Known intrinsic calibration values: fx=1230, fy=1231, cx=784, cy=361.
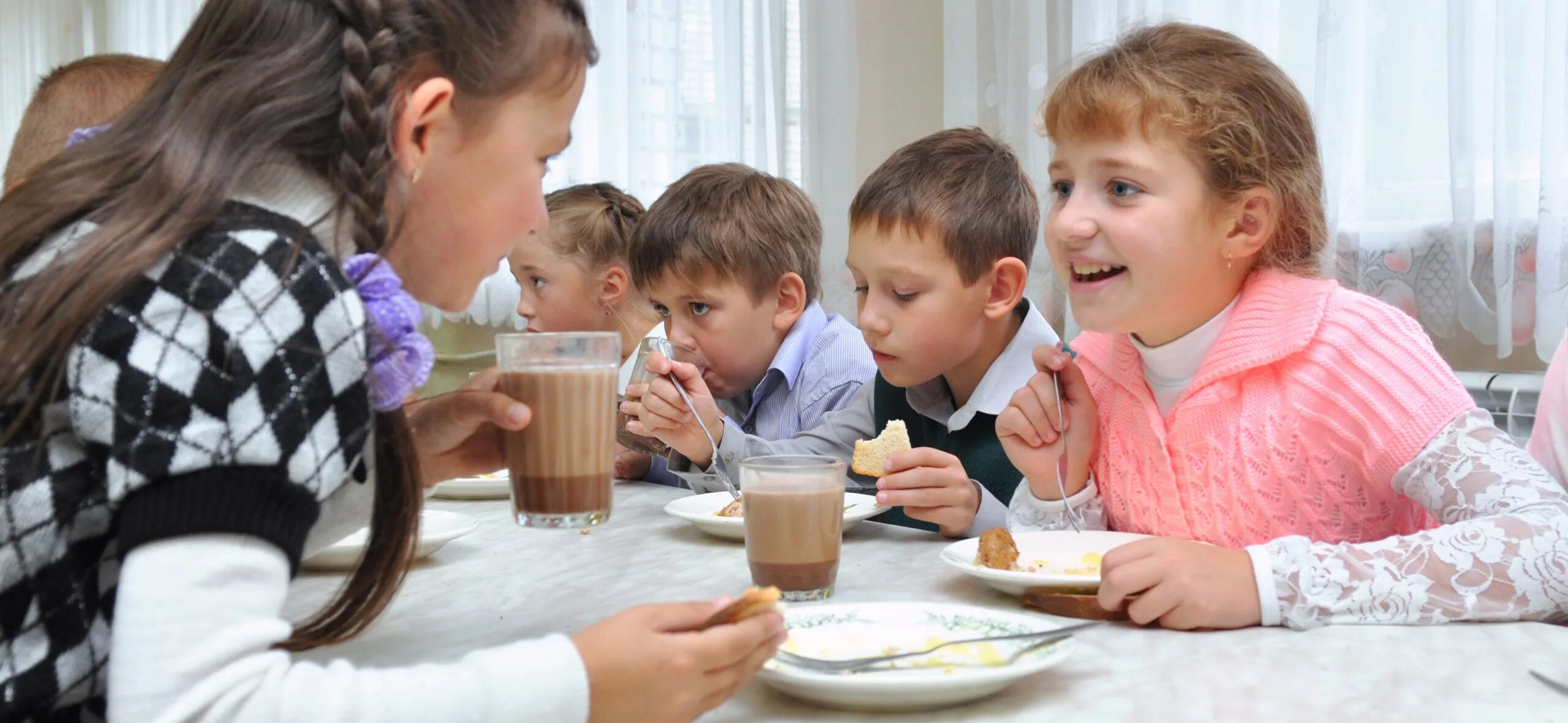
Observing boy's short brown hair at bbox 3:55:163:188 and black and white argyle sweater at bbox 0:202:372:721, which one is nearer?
black and white argyle sweater at bbox 0:202:372:721

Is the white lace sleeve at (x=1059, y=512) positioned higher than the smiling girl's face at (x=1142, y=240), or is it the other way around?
the smiling girl's face at (x=1142, y=240)

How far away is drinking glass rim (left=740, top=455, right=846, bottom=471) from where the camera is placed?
129cm

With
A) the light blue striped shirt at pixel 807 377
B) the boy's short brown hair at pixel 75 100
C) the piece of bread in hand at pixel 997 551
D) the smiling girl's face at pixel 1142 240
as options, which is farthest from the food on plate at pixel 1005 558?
the boy's short brown hair at pixel 75 100

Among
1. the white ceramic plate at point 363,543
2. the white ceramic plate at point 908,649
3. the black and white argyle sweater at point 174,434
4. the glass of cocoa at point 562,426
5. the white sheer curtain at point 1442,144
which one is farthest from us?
the white sheer curtain at point 1442,144

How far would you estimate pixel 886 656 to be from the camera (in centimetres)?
92

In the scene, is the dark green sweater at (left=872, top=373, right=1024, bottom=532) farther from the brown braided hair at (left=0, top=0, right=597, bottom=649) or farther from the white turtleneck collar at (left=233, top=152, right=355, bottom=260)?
the white turtleneck collar at (left=233, top=152, right=355, bottom=260)

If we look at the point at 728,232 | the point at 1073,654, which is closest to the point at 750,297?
the point at 728,232

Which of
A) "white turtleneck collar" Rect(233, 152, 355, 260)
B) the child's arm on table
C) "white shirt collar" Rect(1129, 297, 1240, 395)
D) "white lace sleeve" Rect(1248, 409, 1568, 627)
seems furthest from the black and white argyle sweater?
"white shirt collar" Rect(1129, 297, 1240, 395)

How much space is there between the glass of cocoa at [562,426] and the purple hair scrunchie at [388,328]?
313mm

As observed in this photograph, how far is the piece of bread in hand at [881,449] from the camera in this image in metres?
1.80

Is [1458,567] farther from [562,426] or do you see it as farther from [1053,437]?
[562,426]

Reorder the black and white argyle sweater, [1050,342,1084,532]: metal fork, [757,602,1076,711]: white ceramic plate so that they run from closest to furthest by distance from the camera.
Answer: the black and white argyle sweater, [757,602,1076,711]: white ceramic plate, [1050,342,1084,532]: metal fork

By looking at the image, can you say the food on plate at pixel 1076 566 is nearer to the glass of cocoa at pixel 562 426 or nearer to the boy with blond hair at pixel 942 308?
the glass of cocoa at pixel 562 426

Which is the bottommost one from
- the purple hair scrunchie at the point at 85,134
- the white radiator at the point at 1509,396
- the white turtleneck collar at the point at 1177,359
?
the white radiator at the point at 1509,396
